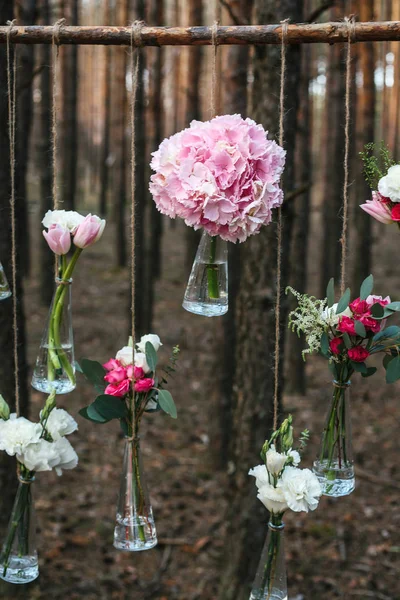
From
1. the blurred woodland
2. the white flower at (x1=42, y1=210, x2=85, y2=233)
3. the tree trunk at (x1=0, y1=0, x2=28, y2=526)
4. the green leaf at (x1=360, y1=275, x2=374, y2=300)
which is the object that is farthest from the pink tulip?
the tree trunk at (x1=0, y1=0, x2=28, y2=526)

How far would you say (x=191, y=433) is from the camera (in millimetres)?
6309

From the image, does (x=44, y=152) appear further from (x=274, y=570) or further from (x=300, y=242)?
(x=274, y=570)

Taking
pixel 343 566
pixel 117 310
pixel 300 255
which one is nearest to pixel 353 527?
pixel 343 566

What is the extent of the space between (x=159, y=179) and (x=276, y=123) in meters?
1.50

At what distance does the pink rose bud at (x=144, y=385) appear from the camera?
2090 mm

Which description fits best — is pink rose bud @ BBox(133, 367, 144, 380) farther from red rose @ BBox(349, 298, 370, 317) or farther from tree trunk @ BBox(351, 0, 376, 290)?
tree trunk @ BBox(351, 0, 376, 290)

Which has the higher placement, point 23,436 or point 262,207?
point 262,207

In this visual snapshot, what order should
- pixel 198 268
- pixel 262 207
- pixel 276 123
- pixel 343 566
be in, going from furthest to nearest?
pixel 343 566, pixel 276 123, pixel 198 268, pixel 262 207

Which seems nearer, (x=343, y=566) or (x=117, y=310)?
(x=343, y=566)

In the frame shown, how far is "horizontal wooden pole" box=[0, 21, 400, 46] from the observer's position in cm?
199

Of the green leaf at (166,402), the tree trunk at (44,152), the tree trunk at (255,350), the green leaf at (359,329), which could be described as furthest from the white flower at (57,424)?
the tree trunk at (44,152)

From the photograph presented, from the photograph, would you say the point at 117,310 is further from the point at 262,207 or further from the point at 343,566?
the point at 262,207

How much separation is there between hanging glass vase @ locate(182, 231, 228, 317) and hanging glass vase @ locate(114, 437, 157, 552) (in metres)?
0.45

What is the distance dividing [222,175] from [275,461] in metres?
0.79
